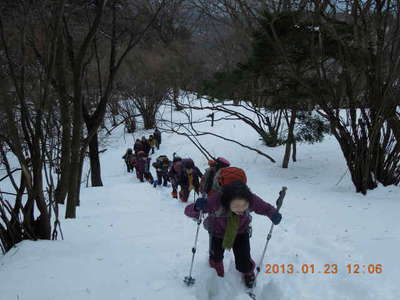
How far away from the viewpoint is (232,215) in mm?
3109

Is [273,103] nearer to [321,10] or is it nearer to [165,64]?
[321,10]

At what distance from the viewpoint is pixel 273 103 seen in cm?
1102

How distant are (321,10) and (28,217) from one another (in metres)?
6.20

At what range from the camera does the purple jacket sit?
3.09m

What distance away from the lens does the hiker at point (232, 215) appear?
2936 millimetres

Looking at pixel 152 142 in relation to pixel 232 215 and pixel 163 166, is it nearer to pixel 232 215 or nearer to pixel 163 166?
pixel 163 166

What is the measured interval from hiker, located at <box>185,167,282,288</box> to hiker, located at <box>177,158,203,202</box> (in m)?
4.74

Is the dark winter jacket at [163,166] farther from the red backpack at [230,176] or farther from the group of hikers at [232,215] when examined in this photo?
the red backpack at [230,176]

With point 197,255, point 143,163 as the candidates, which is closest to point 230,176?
point 197,255

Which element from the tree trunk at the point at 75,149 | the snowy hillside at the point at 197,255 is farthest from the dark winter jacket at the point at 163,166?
the tree trunk at the point at 75,149

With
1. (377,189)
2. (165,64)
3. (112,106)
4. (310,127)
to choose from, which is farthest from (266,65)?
(112,106)

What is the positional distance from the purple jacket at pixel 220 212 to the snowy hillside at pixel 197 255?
1.81ft

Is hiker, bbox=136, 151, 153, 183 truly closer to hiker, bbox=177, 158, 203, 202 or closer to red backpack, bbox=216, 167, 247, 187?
hiker, bbox=177, 158, 203, 202

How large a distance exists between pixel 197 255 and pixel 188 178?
4.54 meters
